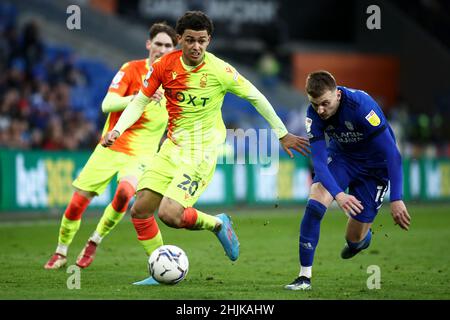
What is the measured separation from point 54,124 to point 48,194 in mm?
1896

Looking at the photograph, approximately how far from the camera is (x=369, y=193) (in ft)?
29.2

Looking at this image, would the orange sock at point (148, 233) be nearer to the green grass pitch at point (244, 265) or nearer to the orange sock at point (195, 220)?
the green grass pitch at point (244, 265)

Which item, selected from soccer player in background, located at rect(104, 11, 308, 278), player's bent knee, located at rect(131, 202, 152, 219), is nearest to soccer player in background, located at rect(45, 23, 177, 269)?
player's bent knee, located at rect(131, 202, 152, 219)

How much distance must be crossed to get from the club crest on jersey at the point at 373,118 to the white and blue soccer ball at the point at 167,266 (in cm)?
212

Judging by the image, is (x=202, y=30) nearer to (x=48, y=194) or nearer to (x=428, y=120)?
(x=48, y=194)

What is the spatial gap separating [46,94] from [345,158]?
39.0 ft

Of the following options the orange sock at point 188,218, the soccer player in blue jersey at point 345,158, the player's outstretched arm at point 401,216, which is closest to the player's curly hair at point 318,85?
the soccer player in blue jersey at point 345,158

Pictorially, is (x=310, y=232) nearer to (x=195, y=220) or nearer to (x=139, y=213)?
(x=195, y=220)

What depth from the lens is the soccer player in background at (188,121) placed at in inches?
318

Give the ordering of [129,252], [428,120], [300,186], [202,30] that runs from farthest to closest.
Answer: [428,120] → [300,186] → [129,252] → [202,30]

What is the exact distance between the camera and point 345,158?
8.77m

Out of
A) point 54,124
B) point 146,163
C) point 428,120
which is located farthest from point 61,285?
point 428,120

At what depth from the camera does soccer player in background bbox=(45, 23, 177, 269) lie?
9398mm

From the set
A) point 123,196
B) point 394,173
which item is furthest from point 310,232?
point 123,196
